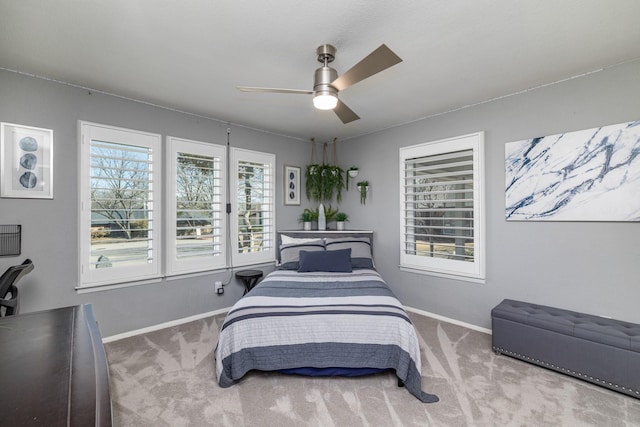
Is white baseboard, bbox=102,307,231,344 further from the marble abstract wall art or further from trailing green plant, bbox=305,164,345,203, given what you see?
the marble abstract wall art

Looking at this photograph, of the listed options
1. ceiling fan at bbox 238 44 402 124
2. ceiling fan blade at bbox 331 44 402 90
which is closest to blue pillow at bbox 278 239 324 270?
ceiling fan at bbox 238 44 402 124

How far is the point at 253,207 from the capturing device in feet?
14.0

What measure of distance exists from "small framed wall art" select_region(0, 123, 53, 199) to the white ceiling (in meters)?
0.55

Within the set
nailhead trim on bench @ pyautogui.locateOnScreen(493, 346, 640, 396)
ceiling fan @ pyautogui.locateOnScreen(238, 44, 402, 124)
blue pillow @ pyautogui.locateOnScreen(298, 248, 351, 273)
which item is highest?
ceiling fan @ pyautogui.locateOnScreen(238, 44, 402, 124)

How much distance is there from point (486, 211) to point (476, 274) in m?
0.74

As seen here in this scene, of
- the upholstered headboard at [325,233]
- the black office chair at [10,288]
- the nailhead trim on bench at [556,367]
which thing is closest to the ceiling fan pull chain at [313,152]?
the upholstered headboard at [325,233]

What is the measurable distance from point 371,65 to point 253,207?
9.61ft

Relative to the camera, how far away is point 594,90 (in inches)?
103

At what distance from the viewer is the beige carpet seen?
1923mm

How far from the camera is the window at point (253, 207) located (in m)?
4.07

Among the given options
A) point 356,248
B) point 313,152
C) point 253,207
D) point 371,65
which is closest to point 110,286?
point 253,207

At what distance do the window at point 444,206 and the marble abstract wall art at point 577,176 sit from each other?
0.36 m

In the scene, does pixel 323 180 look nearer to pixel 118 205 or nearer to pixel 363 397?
pixel 118 205

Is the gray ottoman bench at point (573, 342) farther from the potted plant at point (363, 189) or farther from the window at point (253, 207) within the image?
the window at point (253, 207)
